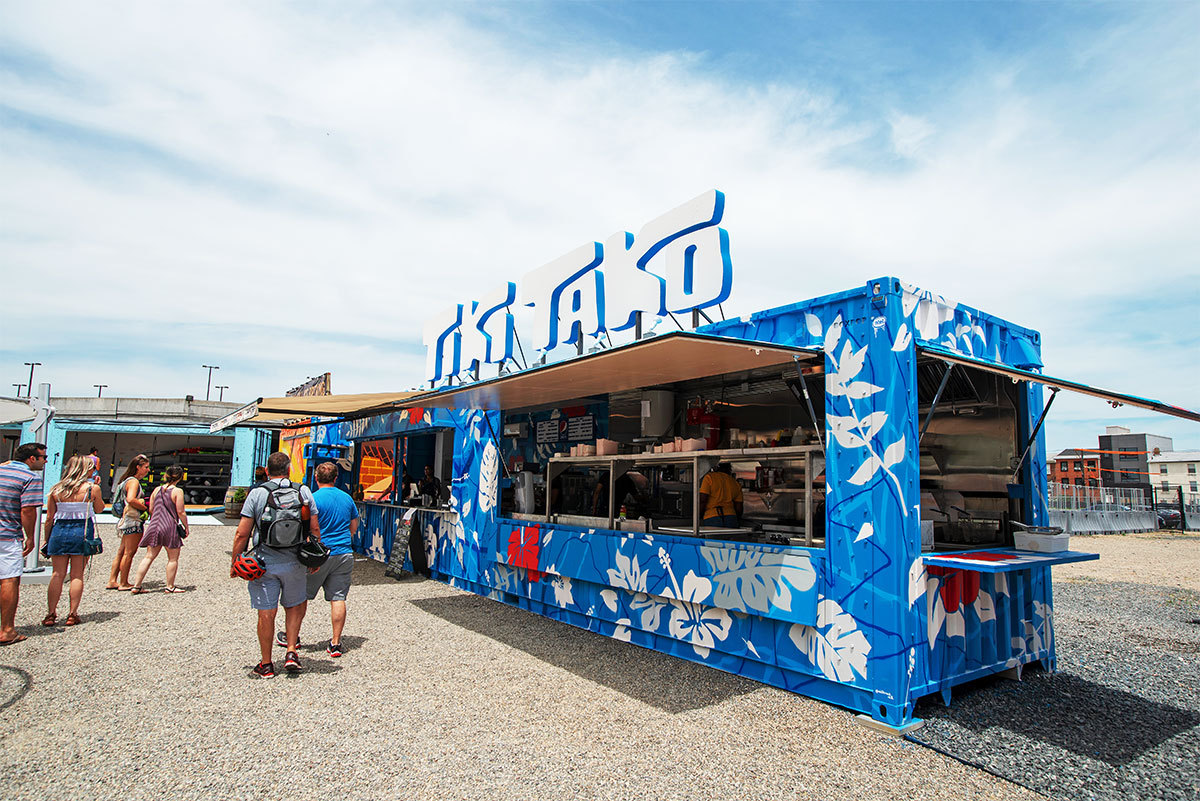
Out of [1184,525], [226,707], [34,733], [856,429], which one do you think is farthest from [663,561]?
[1184,525]

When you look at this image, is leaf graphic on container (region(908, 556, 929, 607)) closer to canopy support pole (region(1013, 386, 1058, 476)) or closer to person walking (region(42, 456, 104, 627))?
canopy support pole (region(1013, 386, 1058, 476))

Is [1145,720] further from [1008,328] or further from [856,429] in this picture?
[1008,328]

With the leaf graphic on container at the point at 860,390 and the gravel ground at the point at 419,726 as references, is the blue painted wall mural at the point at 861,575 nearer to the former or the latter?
the leaf graphic on container at the point at 860,390

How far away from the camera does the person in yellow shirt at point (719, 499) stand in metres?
6.30

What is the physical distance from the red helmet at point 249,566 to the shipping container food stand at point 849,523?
7.98ft

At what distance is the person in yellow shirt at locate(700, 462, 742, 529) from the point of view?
6.30m

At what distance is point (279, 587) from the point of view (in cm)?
495

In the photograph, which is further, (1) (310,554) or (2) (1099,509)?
(2) (1099,509)

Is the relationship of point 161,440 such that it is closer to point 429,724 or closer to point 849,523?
point 429,724

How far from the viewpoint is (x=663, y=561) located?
19.4 ft

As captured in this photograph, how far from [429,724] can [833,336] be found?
11.9ft

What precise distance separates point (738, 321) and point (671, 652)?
2.86m

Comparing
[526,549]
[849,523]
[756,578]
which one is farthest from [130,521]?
[849,523]

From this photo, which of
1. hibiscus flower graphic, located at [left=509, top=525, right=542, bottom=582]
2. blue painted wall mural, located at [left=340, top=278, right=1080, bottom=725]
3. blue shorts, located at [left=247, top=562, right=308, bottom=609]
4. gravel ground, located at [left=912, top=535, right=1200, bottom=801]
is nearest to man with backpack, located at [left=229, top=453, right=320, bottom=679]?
blue shorts, located at [left=247, top=562, right=308, bottom=609]
